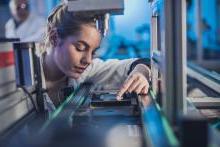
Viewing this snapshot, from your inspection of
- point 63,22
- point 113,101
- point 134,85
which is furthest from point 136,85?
point 63,22

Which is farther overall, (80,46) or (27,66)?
(80,46)

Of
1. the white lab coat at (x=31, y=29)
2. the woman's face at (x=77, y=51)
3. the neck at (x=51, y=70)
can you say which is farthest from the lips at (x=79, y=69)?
the white lab coat at (x=31, y=29)

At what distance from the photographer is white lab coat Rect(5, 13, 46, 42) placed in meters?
3.30

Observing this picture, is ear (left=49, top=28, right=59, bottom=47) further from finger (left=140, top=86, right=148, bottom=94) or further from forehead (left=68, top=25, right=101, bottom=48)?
finger (left=140, top=86, right=148, bottom=94)

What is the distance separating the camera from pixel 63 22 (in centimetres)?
315

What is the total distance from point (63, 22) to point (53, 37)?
0.68 ft

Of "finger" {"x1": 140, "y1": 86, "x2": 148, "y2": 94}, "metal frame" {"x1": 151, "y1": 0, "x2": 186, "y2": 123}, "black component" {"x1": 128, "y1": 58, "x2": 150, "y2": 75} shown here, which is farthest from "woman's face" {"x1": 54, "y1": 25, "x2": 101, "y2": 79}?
"metal frame" {"x1": 151, "y1": 0, "x2": 186, "y2": 123}

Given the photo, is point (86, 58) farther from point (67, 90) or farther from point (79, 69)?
point (67, 90)

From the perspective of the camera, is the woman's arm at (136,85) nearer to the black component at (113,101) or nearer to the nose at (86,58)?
the black component at (113,101)

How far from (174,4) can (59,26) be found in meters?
1.77

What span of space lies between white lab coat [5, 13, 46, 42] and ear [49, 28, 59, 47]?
85 mm

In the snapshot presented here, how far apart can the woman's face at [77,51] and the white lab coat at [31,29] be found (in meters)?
0.23

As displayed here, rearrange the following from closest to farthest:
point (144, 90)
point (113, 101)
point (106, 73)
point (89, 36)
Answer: point (113, 101) → point (144, 90) → point (89, 36) → point (106, 73)

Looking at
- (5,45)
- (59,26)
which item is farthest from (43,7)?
(5,45)
